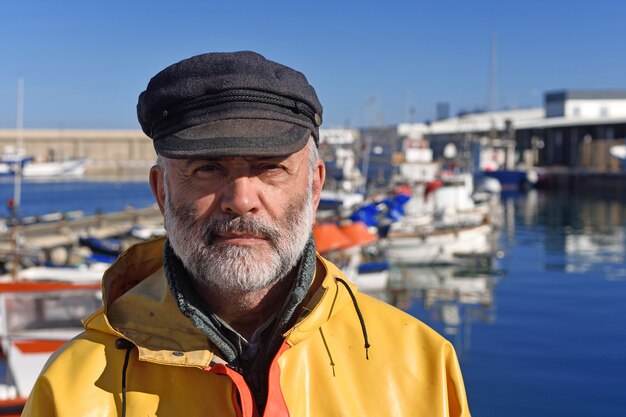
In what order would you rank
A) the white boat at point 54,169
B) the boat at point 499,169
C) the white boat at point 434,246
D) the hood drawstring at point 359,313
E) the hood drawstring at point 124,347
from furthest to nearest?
the white boat at point 54,169 < the boat at point 499,169 < the white boat at point 434,246 < the hood drawstring at point 359,313 < the hood drawstring at point 124,347

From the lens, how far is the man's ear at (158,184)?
212 cm

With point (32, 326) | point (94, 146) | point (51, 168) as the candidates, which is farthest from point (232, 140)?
point (94, 146)

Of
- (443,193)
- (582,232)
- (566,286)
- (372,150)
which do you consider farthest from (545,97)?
(566,286)

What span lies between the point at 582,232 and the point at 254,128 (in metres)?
37.4

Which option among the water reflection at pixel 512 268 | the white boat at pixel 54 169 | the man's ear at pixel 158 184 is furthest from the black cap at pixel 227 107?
the white boat at pixel 54 169

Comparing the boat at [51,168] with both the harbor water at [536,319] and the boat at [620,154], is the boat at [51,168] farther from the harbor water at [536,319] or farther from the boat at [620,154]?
the harbor water at [536,319]

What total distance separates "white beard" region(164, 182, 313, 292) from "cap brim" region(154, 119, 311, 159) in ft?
0.54

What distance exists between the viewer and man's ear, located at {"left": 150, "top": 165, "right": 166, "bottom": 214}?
212 centimetres

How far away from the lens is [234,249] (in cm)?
194

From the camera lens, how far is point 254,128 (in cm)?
191

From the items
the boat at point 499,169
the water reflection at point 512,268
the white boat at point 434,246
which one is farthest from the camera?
the boat at point 499,169

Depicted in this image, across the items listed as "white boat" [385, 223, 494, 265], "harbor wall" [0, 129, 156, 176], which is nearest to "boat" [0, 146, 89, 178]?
"harbor wall" [0, 129, 156, 176]

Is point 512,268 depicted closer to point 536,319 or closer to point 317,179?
point 536,319

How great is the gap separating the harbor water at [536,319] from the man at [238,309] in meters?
9.36
